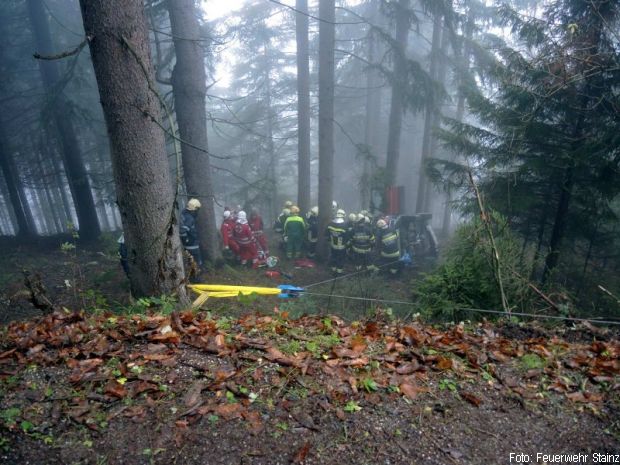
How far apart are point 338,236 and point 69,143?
11.5 m

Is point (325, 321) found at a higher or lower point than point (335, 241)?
higher

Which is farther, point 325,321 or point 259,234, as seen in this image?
point 259,234

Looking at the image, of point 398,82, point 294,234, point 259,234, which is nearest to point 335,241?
point 294,234

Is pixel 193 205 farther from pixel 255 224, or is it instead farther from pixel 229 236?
pixel 255 224

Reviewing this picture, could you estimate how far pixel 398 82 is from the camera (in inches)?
512

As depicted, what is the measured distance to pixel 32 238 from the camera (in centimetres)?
1362

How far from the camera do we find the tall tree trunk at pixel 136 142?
3.65m

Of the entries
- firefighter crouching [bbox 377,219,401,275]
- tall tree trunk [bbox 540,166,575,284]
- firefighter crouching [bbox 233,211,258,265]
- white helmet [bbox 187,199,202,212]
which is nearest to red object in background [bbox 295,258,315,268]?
firefighter crouching [bbox 233,211,258,265]

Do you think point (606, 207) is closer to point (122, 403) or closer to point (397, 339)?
point (397, 339)

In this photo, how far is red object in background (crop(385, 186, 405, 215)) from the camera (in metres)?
14.5

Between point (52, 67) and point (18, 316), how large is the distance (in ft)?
38.3

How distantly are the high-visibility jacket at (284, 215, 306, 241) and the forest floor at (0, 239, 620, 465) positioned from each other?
8553 mm

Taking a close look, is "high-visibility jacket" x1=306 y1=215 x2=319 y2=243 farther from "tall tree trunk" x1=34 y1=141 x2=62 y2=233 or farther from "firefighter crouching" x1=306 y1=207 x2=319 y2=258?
"tall tree trunk" x1=34 y1=141 x2=62 y2=233

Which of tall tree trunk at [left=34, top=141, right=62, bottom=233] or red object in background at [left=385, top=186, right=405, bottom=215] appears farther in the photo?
tall tree trunk at [left=34, top=141, right=62, bottom=233]
